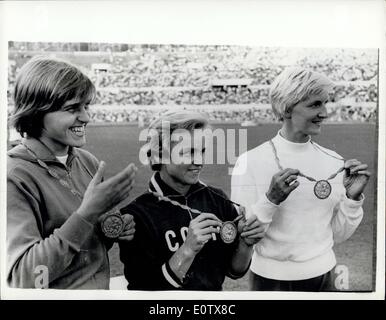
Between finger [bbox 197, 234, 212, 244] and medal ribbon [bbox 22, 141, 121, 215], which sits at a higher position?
medal ribbon [bbox 22, 141, 121, 215]

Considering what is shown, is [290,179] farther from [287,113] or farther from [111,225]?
[111,225]

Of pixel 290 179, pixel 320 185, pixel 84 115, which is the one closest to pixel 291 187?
pixel 290 179

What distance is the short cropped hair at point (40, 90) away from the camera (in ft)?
13.7

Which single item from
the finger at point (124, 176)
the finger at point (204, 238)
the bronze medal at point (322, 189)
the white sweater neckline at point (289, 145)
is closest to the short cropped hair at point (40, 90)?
the finger at point (124, 176)

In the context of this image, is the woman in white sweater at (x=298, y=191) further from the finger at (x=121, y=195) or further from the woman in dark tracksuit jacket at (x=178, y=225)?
the finger at (x=121, y=195)

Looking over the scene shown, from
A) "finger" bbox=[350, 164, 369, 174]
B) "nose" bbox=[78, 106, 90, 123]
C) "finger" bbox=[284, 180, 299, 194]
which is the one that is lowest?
"finger" bbox=[284, 180, 299, 194]

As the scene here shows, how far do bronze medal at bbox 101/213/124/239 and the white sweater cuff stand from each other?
927 millimetres

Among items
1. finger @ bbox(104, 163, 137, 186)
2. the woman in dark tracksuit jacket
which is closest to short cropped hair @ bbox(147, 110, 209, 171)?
the woman in dark tracksuit jacket

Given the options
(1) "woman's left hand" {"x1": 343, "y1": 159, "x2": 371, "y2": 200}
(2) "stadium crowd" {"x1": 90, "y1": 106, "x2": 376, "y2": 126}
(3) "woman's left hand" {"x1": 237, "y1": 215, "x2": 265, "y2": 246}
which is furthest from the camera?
(1) "woman's left hand" {"x1": 343, "y1": 159, "x2": 371, "y2": 200}

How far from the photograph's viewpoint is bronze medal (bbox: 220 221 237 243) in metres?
4.33

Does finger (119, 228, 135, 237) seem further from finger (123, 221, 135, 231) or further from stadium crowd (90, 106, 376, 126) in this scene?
stadium crowd (90, 106, 376, 126)

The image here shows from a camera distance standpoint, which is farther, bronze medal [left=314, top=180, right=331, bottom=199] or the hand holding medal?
bronze medal [left=314, top=180, right=331, bottom=199]

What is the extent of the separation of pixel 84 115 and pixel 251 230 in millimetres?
1380

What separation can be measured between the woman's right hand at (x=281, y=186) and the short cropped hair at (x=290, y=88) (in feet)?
1.29
